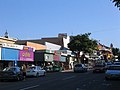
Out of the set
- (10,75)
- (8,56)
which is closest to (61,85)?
(10,75)

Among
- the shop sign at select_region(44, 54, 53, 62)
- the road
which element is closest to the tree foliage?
the shop sign at select_region(44, 54, 53, 62)

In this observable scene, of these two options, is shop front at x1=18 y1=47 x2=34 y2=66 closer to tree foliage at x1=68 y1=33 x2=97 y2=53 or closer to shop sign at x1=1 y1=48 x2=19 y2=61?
shop sign at x1=1 y1=48 x2=19 y2=61

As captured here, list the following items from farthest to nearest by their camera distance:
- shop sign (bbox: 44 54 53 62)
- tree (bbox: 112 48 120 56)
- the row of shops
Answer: tree (bbox: 112 48 120 56) → shop sign (bbox: 44 54 53 62) → the row of shops

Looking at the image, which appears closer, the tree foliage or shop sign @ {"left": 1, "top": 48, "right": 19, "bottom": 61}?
shop sign @ {"left": 1, "top": 48, "right": 19, "bottom": 61}

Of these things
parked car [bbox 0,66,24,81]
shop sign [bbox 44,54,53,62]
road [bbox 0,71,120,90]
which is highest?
shop sign [bbox 44,54,53,62]

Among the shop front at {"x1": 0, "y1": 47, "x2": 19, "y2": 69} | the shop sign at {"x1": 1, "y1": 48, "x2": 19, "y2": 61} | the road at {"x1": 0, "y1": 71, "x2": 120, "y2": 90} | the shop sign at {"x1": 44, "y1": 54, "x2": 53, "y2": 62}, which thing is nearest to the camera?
the road at {"x1": 0, "y1": 71, "x2": 120, "y2": 90}

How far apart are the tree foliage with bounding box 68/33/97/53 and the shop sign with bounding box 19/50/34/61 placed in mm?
23493

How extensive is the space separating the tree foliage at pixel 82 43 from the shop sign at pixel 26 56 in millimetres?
23493

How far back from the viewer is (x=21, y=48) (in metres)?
51.8

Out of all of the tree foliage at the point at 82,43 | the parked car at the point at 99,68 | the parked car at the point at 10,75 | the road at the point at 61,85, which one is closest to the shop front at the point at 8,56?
the parked car at the point at 99,68

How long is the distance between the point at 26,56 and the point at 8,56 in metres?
6.84

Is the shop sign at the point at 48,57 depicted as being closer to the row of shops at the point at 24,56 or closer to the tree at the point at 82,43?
the row of shops at the point at 24,56

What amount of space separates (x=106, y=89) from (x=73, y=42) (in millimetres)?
58524

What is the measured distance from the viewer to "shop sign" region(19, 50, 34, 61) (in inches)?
2045
